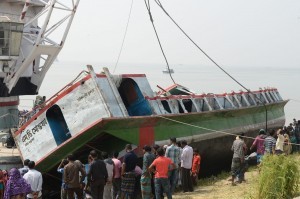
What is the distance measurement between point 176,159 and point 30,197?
3.60m

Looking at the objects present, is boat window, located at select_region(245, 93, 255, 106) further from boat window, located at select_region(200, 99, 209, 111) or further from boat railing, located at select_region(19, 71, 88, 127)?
boat railing, located at select_region(19, 71, 88, 127)

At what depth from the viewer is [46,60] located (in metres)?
23.2

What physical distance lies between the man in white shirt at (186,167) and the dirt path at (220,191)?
0.25 metres

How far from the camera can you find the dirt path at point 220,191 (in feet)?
37.4

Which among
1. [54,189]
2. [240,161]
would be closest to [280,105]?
[240,161]

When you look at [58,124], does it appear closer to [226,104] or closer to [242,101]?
[226,104]

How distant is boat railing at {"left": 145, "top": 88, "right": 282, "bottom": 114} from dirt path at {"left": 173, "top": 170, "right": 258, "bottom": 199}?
111 inches

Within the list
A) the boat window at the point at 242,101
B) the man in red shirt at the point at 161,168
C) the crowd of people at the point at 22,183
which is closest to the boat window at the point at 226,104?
the boat window at the point at 242,101

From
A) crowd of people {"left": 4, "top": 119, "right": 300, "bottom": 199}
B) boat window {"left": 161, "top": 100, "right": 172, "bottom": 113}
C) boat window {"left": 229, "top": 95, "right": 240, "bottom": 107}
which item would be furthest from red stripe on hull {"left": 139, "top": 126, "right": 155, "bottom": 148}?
boat window {"left": 229, "top": 95, "right": 240, "bottom": 107}

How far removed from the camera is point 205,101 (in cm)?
1770

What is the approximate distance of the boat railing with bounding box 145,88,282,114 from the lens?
48.8 ft

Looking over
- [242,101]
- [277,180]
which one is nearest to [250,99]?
[242,101]

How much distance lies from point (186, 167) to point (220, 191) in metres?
1.08

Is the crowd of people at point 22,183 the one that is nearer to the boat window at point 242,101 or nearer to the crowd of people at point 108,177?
the crowd of people at point 108,177
